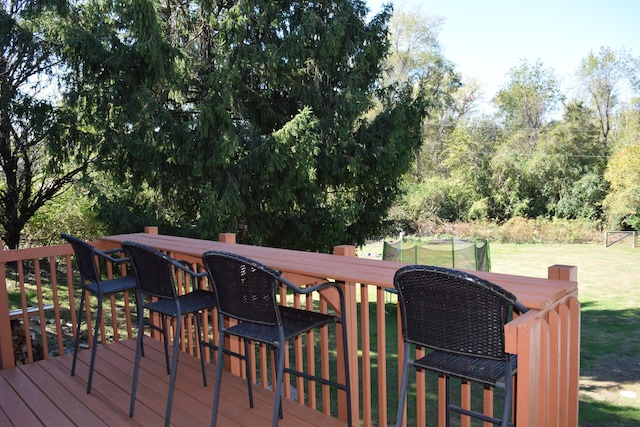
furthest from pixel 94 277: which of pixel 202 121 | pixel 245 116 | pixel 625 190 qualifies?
pixel 625 190

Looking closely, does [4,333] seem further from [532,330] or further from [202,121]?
[202,121]

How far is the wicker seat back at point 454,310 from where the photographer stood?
1.35 metres

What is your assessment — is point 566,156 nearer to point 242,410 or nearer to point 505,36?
point 505,36

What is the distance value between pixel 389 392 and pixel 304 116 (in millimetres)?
3826

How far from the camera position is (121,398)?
2.62 m

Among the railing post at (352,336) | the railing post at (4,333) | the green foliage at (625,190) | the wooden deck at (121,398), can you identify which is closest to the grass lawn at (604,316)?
the green foliage at (625,190)

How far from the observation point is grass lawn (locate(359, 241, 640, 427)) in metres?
4.97

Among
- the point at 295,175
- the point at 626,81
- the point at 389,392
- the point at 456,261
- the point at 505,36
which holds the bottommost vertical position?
the point at 389,392

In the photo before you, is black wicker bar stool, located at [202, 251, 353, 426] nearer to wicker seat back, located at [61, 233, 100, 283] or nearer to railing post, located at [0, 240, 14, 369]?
wicker seat back, located at [61, 233, 100, 283]

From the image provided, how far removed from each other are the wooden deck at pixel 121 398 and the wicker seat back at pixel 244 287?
0.73 metres

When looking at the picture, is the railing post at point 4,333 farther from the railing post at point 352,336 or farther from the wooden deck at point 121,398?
the railing post at point 352,336

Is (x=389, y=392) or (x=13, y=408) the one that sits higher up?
(x=13, y=408)

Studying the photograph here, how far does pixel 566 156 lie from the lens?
19.9m

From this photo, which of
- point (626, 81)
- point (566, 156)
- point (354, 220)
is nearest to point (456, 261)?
point (354, 220)
